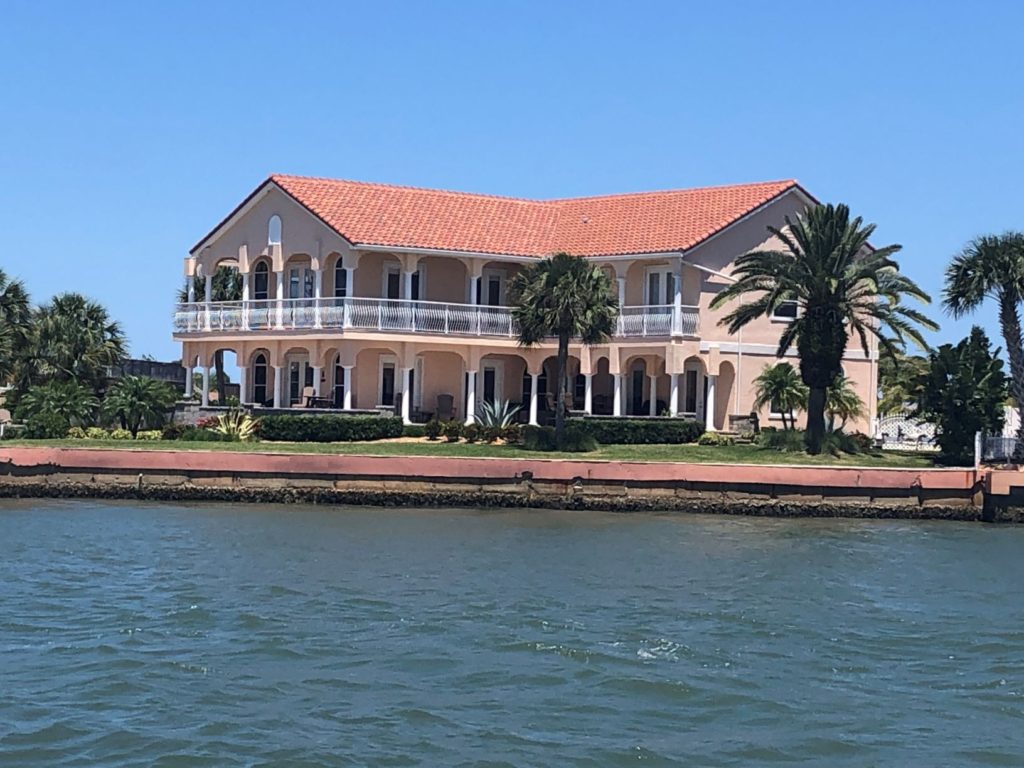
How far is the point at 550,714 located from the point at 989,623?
8425mm

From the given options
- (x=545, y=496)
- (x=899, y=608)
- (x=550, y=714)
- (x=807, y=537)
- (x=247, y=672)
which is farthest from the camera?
(x=545, y=496)

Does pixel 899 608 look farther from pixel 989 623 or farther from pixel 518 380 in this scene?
pixel 518 380

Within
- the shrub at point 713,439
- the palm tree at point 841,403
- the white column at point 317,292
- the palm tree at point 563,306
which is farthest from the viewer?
the white column at point 317,292

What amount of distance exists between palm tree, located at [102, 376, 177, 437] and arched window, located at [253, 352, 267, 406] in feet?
23.4

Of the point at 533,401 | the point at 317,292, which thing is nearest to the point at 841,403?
the point at 533,401

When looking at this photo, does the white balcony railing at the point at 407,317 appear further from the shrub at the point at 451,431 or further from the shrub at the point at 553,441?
the shrub at the point at 553,441

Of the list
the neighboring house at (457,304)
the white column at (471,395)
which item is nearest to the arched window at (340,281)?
the neighboring house at (457,304)

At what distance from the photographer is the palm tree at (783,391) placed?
140 feet

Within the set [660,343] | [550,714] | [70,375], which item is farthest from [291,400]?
[550,714]

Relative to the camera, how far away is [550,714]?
15961 mm

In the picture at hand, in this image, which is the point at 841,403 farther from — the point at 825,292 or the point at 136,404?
the point at 136,404

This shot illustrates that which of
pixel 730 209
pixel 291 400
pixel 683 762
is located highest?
pixel 730 209

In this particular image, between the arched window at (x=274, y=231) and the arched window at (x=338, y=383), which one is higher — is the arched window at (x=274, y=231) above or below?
above

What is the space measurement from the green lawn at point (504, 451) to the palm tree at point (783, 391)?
112 inches
